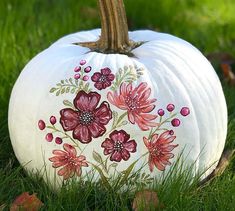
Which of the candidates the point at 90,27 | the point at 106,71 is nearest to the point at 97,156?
the point at 106,71

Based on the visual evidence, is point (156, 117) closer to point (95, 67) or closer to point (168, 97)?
point (168, 97)

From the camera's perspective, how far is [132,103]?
6.28 feet

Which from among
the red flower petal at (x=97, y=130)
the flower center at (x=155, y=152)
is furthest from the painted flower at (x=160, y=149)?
the red flower petal at (x=97, y=130)

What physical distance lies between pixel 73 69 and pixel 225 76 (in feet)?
3.84

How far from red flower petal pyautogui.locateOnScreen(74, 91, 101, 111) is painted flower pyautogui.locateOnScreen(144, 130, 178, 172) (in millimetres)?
182

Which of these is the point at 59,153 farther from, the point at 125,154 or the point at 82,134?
the point at 125,154

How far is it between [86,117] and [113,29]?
0.32m

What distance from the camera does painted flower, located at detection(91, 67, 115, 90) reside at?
75.6 inches

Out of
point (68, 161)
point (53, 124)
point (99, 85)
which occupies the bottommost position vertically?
point (68, 161)

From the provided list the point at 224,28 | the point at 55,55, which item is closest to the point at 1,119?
the point at 55,55

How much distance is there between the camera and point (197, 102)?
1967 millimetres

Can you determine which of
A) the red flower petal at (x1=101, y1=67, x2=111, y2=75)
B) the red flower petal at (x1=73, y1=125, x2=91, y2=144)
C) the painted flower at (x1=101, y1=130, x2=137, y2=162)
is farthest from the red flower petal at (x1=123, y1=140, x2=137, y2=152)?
the red flower petal at (x1=101, y1=67, x2=111, y2=75)

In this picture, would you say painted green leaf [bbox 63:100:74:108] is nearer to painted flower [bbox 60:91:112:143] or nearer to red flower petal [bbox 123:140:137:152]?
painted flower [bbox 60:91:112:143]

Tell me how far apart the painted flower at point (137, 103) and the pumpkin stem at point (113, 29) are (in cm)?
19
